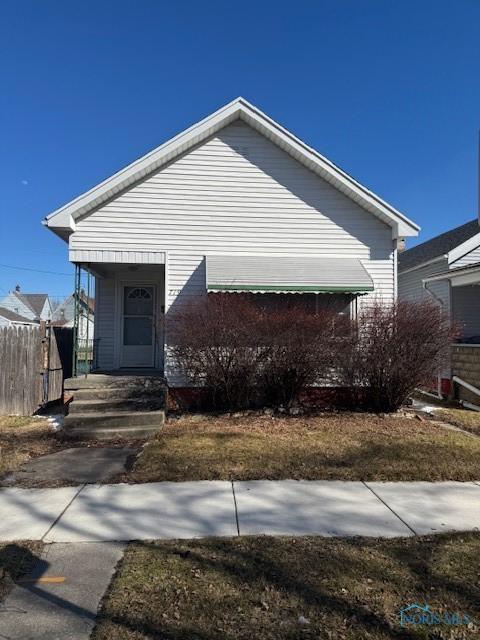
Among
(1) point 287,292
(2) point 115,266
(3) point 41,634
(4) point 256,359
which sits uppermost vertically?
(2) point 115,266

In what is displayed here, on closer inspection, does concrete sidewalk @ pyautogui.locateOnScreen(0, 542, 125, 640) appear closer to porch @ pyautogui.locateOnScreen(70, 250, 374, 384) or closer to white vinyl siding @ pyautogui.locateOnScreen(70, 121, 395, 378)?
porch @ pyautogui.locateOnScreen(70, 250, 374, 384)

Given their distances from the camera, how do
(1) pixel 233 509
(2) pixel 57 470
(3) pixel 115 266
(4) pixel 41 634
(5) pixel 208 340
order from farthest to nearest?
1. (3) pixel 115 266
2. (5) pixel 208 340
3. (2) pixel 57 470
4. (1) pixel 233 509
5. (4) pixel 41 634

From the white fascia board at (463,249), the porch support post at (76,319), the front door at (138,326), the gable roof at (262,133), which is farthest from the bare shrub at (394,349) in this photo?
the white fascia board at (463,249)

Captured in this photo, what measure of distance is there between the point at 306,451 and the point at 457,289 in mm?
9759

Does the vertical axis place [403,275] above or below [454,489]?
above

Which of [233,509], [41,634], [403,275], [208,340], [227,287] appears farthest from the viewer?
[403,275]

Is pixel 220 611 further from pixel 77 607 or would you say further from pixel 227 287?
pixel 227 287

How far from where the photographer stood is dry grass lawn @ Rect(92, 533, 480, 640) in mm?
2736

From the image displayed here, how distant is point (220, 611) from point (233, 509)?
5.58ft

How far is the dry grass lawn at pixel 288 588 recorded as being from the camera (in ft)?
8.98

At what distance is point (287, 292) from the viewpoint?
9.49 meters

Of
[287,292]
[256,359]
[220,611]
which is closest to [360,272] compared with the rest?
[287,292]

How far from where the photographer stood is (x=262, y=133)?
10.4 meters

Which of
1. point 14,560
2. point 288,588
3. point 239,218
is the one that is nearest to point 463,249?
point 239,218
